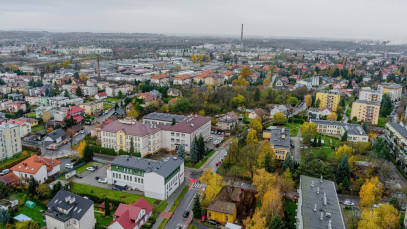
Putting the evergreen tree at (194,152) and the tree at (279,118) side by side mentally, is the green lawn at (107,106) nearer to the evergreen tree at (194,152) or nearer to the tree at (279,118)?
the evergreen tree at (194,152)

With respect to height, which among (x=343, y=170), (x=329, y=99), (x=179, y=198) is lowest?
(x=179, y=198)

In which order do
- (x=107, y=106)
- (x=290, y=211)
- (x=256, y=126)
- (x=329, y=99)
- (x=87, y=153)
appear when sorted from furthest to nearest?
(x=107, y=106), (x=329, y=99), (x=256, y=126), (x=87, y=153), (x=290, y=211)

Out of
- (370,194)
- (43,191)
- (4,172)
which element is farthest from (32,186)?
(370,194)

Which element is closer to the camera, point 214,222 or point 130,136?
point 214,222

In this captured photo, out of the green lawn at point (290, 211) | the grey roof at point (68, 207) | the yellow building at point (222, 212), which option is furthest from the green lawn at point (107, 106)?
the green lawn at point (290, 211)

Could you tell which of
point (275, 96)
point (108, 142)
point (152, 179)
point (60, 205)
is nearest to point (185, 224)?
point (152, 179)

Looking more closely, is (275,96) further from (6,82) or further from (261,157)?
(6,82)

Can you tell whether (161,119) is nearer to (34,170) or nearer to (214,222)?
(34,170)
